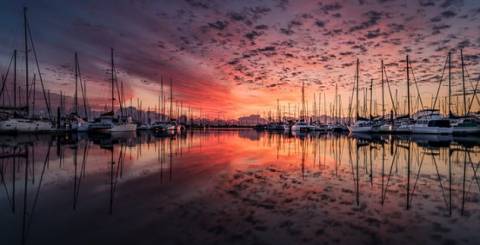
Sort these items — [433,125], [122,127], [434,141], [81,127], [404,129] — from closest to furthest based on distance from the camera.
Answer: [434,141]
[433,125]
[122,127]
[81,127]
[404,129]

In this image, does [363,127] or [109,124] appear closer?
[109,124]

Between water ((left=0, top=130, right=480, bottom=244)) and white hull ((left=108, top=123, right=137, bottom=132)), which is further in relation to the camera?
white hull ((left=108, top=123, right=137, bottom=132))

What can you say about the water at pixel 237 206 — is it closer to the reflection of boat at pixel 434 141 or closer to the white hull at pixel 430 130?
the reflection of boat at pixel 434 141

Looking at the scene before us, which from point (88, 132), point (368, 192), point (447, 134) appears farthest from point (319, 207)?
point (88, 132)

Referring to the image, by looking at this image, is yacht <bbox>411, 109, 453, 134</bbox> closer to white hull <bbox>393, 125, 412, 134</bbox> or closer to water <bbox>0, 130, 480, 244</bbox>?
white hull <bbox>393, 125, 412, 134</bbox>

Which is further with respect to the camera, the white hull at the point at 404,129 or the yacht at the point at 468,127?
the white hull at the point at 404,129

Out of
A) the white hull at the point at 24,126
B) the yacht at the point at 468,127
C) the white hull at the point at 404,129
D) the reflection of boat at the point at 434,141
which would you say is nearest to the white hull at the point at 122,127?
the white hull at the point at 24,126

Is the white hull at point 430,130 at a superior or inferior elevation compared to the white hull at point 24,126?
inferior

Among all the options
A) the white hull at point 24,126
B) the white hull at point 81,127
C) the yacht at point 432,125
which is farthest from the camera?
the white hull at point 81,127

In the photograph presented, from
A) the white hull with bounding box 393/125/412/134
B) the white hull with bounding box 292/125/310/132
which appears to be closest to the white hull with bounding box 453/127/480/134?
the white hull with bounding box 393/125/412/134

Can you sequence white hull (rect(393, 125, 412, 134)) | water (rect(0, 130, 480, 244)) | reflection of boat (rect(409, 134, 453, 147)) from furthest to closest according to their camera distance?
1. white hull (rect(393, 125, 412, 134))
2. reflection of boat (rect(409, 134, 453, 147))
3. water (rect(0, 130, 480, 244))

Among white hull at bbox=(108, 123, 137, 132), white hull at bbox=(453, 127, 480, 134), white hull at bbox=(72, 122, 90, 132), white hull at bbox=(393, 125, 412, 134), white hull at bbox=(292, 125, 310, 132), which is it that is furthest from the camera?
white hull at bbox=(292, 125, 310, 132)

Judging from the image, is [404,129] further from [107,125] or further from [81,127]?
[81,127]

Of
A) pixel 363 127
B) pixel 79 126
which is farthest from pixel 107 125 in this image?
pixel 363 127
